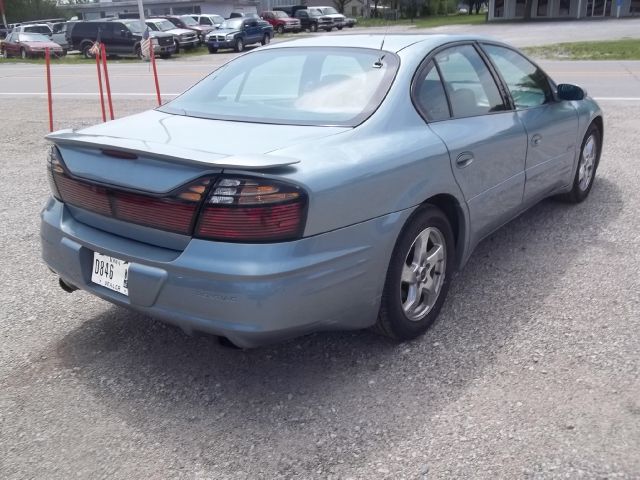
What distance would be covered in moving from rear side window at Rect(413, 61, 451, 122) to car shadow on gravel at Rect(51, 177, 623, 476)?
3.75ft

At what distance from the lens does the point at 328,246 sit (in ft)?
9.27

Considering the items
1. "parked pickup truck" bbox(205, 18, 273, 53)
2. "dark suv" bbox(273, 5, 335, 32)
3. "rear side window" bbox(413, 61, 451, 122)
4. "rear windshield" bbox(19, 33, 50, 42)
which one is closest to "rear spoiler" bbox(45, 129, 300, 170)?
"rear side window" bbox(413, 61, 451, 122)

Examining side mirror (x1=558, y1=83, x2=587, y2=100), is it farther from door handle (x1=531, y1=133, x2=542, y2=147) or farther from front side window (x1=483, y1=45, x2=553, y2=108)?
door handle (x1=531, y1=133, x2=542, y2=147)

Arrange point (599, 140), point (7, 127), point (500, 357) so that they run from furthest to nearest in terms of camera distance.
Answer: point (7, 127) → point (599, 140) → point (500, 357)

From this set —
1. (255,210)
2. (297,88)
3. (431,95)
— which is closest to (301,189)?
(255,210)

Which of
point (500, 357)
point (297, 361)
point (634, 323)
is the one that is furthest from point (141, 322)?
point (634, 323)

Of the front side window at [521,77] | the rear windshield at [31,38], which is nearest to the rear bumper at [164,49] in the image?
the rear windshield at [31,38]

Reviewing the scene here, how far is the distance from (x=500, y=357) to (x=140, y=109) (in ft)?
36.5

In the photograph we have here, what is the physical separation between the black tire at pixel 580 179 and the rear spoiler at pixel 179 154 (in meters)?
3.54

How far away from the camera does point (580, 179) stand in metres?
5.59

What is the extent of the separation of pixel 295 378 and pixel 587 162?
374 cm

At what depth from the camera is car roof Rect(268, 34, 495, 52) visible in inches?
151

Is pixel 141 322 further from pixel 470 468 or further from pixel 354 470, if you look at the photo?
pixel 470 468

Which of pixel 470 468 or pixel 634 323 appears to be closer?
pixel 470 468
